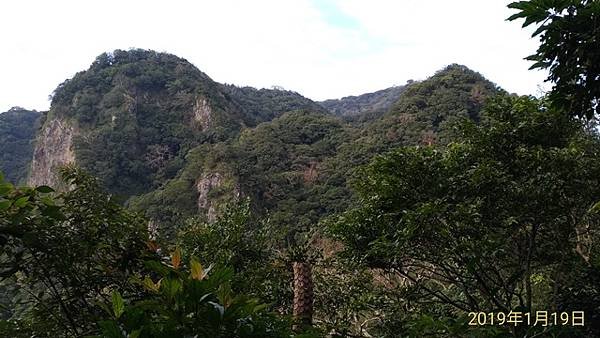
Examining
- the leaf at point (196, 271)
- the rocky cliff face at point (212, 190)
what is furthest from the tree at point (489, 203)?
the rocky cliff face at point (212, 190)

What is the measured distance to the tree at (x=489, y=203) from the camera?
5.08 m

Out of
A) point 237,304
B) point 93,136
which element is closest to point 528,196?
point 237,304

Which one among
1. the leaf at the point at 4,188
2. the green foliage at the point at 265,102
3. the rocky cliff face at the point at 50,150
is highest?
the green foliage at the point at 265,102

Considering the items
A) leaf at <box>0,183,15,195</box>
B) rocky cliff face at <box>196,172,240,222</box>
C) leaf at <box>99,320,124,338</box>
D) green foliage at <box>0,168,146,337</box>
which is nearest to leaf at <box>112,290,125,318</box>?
leaf at <box>99,320,124,338</box>

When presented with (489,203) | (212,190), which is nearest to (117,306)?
(489,203)

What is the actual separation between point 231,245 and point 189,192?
1125 inches

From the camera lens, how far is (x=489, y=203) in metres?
5.38

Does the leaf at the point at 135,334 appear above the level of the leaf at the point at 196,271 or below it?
below

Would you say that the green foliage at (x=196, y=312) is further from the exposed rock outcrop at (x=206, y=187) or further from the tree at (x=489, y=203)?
the exposed rock outcrop at (x=206, y=187)

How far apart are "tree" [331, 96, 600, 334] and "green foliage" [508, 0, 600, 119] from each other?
2216 mm

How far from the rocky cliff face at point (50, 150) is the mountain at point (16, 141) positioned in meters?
2.87

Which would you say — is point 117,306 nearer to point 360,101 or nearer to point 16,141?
point 16,141

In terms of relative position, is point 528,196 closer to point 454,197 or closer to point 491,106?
Answer: point 454,197

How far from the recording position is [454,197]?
5406 mm
